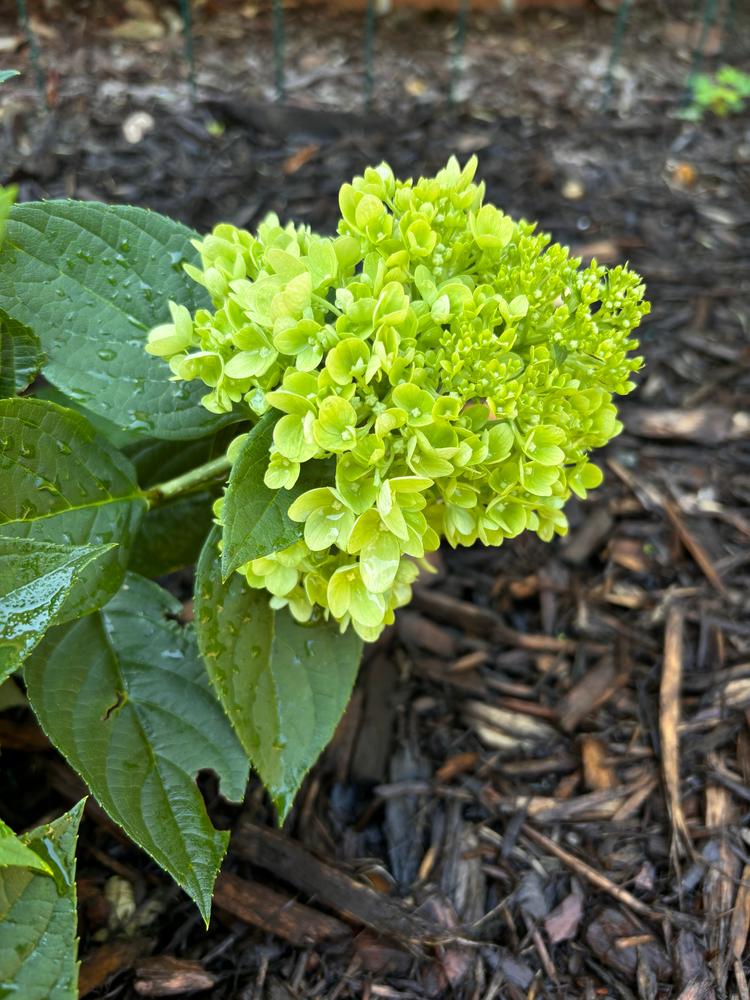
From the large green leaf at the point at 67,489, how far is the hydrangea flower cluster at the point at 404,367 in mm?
190

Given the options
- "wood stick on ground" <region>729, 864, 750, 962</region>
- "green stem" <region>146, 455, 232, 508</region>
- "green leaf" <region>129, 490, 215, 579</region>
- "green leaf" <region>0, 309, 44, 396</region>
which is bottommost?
"wood stick on ground" <region>729, 864, 750, 962</region>

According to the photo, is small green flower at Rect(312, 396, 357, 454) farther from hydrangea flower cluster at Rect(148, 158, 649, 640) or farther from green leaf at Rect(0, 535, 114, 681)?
green leaf at Rect(0, 535, 114, 681)

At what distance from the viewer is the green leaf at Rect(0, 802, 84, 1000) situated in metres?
1.05

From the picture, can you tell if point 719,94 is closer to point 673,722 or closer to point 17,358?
point 673,722

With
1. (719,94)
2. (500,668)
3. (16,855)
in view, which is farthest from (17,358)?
(719,94)

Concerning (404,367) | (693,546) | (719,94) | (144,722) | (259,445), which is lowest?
(693,546)

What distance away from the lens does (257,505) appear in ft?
3.85

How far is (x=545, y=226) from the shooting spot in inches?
110

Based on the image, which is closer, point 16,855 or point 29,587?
point 16,855

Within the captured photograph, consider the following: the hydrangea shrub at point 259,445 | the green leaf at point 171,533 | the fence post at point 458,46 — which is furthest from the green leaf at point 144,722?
the fence post at point 458,46

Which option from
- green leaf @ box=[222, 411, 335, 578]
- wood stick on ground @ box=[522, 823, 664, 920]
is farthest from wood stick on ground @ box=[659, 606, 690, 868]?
green leaf @ box=[222, 411, 335, 578]

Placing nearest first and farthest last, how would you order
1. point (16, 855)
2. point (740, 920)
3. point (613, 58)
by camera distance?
point (16, 855) < point (740, 920) < point (613, 58)

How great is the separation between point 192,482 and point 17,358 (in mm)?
326

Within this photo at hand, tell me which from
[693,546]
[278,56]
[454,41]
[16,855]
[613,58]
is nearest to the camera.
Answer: [16,855]
